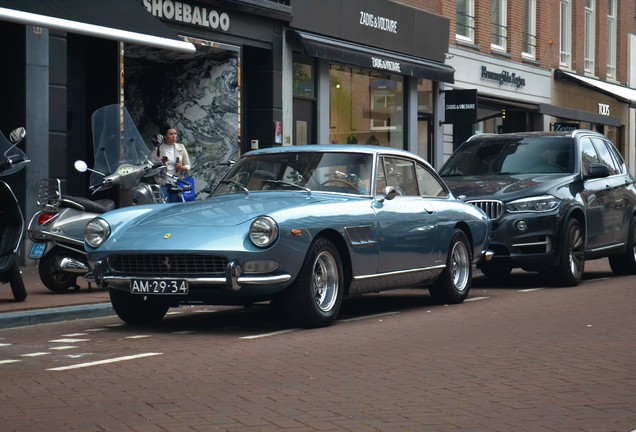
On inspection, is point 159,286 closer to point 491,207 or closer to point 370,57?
point 491,207

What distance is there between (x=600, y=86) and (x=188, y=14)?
1970 centimetres

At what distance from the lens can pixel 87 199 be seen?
13883 mm

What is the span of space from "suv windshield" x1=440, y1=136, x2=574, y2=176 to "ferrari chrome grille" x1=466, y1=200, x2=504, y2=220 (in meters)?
1.10

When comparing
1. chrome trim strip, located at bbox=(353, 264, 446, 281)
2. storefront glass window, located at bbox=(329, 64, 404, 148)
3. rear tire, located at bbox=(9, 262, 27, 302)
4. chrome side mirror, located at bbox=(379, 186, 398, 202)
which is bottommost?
rear tire, located at bbox=(9, 262, 27, 302)

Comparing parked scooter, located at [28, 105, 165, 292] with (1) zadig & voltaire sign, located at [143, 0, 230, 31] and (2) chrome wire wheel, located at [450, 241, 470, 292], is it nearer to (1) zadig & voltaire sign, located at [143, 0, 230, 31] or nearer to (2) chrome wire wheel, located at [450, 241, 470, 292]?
(2) chrome wire wheel, located at [450, 241, 470, 292]

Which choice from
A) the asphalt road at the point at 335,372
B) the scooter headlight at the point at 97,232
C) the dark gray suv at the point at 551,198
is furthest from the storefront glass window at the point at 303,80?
the scooter headlight at the point at 97,232

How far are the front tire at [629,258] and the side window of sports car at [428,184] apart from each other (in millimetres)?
4770

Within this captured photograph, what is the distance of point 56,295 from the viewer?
13016mm

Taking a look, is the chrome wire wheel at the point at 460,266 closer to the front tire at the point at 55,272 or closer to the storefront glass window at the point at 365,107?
the front tire at the point at 55,272

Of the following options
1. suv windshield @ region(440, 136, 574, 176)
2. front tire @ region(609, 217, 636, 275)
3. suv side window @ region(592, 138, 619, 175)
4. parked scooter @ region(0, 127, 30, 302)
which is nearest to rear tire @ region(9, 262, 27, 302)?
parked scooter @ region(0, 127, 30, 302)

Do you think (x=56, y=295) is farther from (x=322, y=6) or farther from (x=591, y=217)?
(x=322, y=6)

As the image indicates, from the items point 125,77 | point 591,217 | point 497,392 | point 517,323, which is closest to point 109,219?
point 517,323

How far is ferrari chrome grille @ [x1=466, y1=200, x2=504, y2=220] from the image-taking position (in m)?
14.3

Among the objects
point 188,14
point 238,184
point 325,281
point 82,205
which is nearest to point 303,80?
point 188,14
